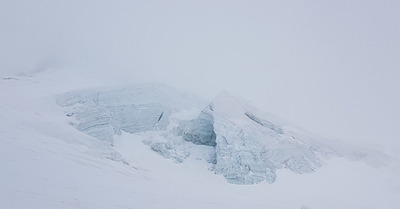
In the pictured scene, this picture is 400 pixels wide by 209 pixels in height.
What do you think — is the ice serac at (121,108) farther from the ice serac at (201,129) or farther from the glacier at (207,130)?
the ice serac at (201,129)

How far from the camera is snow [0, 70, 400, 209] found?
497 inches

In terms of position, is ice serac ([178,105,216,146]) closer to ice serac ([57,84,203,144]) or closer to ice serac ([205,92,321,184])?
ice serac ([205,92,321,184])

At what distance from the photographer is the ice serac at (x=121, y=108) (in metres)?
28.4

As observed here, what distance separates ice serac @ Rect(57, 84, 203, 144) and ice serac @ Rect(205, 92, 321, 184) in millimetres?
5611

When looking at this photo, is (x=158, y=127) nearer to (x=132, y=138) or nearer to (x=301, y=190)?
(x=132, y=138)

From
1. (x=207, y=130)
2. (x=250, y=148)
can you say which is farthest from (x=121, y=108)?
(x=250, y=148)

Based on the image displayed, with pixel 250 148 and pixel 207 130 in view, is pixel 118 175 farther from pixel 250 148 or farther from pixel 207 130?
pixel 207 130

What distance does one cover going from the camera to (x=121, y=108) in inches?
1309

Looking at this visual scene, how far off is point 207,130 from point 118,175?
16207 mm

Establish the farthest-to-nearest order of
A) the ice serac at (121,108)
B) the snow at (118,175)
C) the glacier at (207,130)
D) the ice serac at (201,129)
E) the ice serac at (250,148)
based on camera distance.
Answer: the ice serac at (201,129)
the glacier at (207,130)
the ice serac at (250,148)
the ice serac at (121,108)
the snow at (118,175)

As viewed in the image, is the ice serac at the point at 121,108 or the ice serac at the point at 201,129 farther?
the ice serac at the point at 201,129

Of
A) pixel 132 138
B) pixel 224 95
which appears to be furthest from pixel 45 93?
pixel 224 95

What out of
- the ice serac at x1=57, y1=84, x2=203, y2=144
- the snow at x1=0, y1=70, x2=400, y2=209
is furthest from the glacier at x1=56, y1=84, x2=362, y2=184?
the snow at x1=0, y1=70, x2=400, y2=209

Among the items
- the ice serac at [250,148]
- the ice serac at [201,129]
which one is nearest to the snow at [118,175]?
the ice serac at [250,148]
